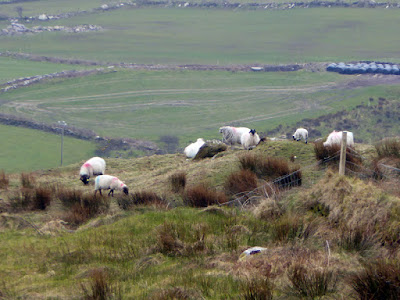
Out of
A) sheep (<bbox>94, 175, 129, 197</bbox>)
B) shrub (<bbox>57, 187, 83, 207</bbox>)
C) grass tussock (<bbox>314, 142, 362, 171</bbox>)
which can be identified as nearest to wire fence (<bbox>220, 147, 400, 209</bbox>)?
grass tussock (<bbox>314, 142, 362, 171</bbox>)

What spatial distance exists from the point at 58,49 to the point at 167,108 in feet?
142

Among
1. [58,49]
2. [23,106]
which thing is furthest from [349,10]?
[23,106]

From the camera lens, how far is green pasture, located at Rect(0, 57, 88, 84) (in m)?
85.5

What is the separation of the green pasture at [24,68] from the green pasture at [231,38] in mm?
7439

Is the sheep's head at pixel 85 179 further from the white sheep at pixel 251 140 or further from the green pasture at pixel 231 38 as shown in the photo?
the green pasture at pixel 231 38

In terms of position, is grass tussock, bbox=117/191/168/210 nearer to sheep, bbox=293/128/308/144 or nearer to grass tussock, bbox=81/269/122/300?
grass tussock, bbox=81/269/122/300

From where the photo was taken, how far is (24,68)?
297ft

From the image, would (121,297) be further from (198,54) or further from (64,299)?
(198,54)

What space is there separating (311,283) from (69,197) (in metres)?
9.69

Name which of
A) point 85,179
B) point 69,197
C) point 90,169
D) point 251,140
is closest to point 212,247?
point 69,197

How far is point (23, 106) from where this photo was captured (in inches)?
2736

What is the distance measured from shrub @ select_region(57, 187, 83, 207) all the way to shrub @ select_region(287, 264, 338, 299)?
901 cm

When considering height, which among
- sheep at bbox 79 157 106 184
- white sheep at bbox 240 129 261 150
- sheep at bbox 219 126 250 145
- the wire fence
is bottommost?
sheep at bbox 79 157 106 184

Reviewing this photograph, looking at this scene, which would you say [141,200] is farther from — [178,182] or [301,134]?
[301,134]
